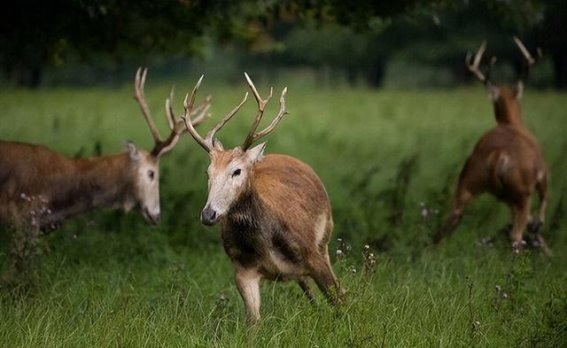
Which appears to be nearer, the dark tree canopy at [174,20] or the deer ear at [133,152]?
the deer ear at [133,152]

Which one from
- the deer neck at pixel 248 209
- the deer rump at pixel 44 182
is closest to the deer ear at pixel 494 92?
the deer rump at pixel 44 182

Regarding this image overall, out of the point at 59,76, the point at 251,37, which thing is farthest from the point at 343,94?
the point at 251,37

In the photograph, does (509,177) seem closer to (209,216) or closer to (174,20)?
(174,20)

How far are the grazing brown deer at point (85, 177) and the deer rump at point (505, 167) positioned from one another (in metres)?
2.50

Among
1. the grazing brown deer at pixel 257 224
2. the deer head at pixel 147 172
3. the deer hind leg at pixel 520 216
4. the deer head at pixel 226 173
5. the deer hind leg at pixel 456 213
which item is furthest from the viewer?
the deer hind leg at pixel 456 213

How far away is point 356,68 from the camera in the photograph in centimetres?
5244

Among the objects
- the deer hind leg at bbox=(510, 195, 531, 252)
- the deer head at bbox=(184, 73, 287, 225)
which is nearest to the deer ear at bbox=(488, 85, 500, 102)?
the deer hind leg at bbox=(510, 195, 531, 252)

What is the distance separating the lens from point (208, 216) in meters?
6.32

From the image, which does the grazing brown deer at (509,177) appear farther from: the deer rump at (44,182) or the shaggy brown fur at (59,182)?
the deer rump at (44,182)

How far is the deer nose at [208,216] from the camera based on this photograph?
630cm

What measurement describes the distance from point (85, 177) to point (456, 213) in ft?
10.8

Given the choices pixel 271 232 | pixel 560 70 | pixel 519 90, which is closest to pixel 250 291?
pixel 271 232

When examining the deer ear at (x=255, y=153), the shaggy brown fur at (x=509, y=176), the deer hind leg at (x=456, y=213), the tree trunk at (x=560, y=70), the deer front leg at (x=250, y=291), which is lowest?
the tree trunk at (x=560, y=70)

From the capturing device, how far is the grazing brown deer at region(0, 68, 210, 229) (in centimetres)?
935
